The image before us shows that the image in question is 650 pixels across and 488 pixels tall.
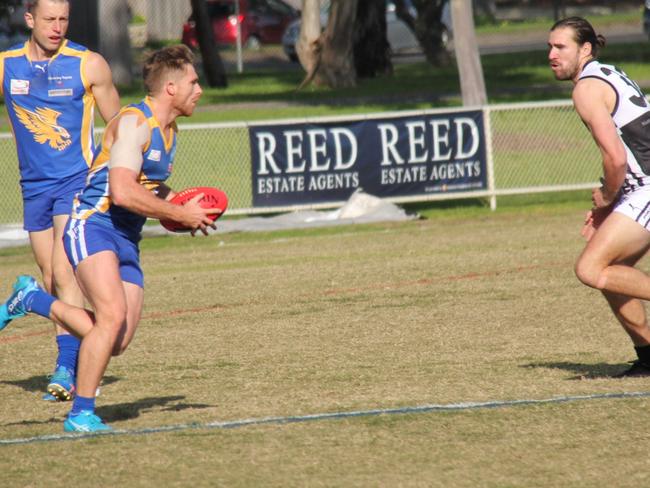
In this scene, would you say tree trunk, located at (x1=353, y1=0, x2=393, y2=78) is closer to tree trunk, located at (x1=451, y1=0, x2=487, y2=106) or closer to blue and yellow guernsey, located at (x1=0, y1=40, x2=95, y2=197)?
tree trunk, located at (x1=451, y1=0, x2=487, y2=106)

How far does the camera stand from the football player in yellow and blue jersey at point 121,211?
671 centimetres

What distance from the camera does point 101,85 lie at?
27.6 feet

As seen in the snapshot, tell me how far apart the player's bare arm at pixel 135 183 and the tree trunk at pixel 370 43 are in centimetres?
3247

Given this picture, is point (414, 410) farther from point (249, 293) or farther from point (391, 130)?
point (391, 130)

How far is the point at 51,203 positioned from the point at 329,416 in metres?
2.41

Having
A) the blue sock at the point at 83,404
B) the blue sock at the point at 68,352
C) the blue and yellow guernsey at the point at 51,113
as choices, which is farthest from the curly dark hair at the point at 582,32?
the blue sock at the point at 68,352

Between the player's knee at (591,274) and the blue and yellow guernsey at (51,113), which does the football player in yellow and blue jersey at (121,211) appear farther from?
the player's knee at (591,274)

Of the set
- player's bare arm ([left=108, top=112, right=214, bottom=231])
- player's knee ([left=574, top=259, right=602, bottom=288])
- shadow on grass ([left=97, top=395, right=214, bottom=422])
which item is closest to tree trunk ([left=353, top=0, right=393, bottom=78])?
shadow on grass ([left=97, top=395, right=214, bottom=422])

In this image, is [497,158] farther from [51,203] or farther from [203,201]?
[203,201]

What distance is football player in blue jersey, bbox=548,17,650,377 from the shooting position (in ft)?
24.7

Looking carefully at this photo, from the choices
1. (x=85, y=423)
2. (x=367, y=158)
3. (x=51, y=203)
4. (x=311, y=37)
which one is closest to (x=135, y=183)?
(x=85, y=423)

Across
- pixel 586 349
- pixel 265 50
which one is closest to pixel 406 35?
pixel 265 50

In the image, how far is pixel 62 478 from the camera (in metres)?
6.15

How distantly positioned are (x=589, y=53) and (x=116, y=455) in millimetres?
3478
